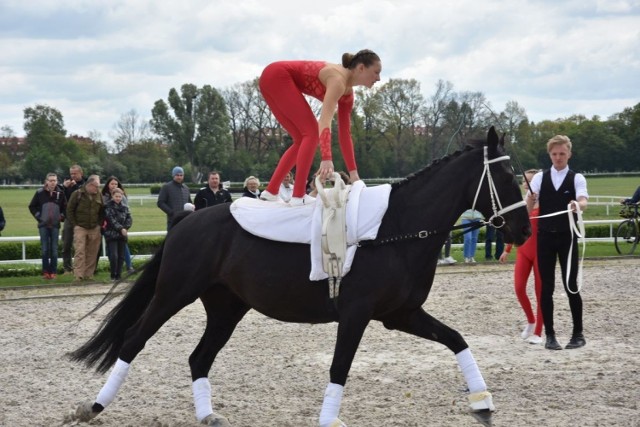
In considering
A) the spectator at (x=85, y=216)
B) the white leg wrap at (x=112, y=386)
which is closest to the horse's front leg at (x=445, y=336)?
the white leg wrap at (x=112, y=386)

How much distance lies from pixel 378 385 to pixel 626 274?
371 inches

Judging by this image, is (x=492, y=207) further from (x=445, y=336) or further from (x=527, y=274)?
(x=527, y=274)

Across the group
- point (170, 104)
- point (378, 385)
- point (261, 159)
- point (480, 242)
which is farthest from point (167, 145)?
point (378, 385)

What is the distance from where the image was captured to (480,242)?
2231 centimetres

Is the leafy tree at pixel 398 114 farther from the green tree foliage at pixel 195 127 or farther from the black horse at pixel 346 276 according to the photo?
the black horse at pixel 346 276

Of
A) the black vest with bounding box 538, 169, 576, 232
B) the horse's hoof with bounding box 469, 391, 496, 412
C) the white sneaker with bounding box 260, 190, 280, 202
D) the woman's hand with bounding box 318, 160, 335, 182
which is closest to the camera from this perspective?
the woman's hand with bounding box 318, 160, 335, 182

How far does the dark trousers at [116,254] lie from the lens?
1405 cm

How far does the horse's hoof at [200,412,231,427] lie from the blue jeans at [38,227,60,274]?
9409 millimetres

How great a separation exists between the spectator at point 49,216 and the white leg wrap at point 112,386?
30.2 ft

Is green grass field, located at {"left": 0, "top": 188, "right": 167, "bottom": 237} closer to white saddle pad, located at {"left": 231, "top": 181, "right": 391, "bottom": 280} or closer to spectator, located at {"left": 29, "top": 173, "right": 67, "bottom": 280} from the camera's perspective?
spectator, located at {"left": 29, "top": 173, "right": 67, "bottom": 280}

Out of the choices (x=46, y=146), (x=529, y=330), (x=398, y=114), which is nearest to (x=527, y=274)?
(x=529, y=330)

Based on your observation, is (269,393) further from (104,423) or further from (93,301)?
(93,301)

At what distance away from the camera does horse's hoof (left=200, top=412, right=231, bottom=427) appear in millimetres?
5594

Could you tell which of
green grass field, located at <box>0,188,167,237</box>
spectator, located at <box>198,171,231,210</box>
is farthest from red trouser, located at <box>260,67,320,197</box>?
green grass field, located at <box>0,188,167,237</box>
